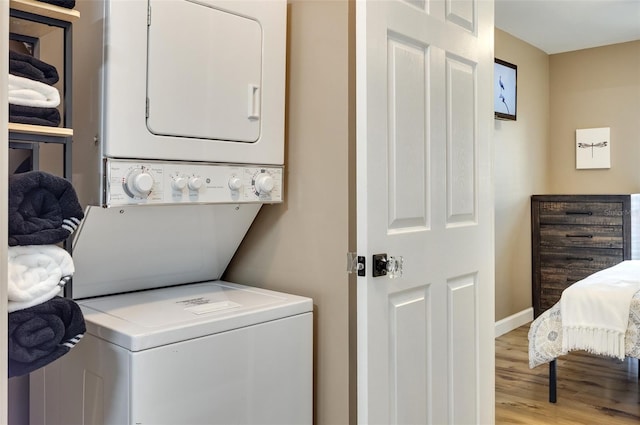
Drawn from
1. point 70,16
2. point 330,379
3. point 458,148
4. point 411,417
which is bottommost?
point 411,417

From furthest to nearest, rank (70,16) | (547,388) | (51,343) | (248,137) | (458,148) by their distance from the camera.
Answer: (547,388) → (458,148) → (248,137) → (70,16) → (51,343)

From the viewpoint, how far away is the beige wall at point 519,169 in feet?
14.8

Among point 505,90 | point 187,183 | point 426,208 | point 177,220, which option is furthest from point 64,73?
point 505,90

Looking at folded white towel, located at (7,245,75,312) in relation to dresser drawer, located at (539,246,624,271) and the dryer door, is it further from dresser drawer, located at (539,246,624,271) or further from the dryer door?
dresser drawer, located at (539,246,624,271)

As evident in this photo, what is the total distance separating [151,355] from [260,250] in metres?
0.72

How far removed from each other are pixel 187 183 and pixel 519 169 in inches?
152

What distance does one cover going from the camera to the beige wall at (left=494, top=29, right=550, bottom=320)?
14.8ft

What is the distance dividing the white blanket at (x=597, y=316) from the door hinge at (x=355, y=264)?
6.00ft

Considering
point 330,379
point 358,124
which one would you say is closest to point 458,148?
point 358,124

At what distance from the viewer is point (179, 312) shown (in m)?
1.55

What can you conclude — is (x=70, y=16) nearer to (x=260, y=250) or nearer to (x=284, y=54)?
(x=284, y=54)

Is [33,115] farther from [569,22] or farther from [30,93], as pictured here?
[569,22]

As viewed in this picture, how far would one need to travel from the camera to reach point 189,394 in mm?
1404

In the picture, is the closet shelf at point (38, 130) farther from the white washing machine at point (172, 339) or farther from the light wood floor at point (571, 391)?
the light wood floor at point (571, 391)
